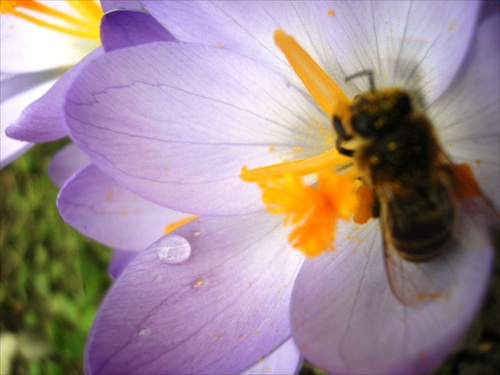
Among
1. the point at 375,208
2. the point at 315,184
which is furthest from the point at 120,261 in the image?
the point at 375,208

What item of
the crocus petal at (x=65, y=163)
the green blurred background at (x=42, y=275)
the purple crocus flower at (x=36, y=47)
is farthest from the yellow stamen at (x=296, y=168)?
the green blurred background at (x=42, y=275)

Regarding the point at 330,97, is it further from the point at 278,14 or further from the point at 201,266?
the point at 201,266

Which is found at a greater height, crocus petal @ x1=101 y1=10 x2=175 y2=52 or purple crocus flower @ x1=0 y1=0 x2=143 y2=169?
crocus petal @ x1=101 y1=10 x2=175 y2=52

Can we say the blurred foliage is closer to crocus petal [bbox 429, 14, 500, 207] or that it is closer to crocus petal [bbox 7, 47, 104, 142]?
crocus petal [bbox 7, 47, 104, 142]

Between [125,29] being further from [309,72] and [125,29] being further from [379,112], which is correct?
[379,112]

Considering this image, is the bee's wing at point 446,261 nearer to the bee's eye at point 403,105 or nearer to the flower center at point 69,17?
the bee's eye at point 403,105

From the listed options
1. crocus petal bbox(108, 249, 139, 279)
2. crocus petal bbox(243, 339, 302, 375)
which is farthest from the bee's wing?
crocus petal bbox(108, 249, 139, 279)

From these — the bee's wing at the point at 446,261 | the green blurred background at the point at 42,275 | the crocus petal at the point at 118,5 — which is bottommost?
the green blurred background at the point at 42,275
